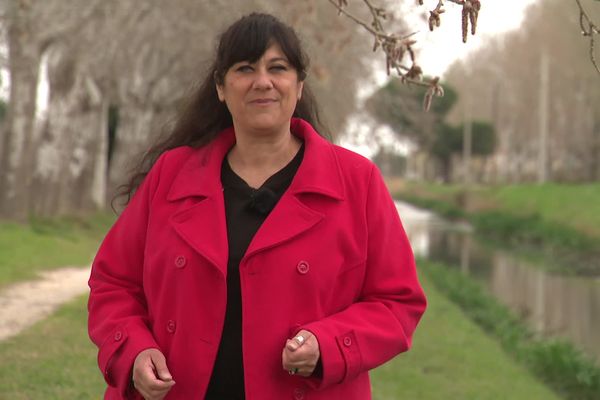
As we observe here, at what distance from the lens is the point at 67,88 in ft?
75.0

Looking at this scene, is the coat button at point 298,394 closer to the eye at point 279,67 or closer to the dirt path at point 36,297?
the eye at point 279,67

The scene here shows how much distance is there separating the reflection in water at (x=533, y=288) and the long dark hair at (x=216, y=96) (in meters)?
9.78

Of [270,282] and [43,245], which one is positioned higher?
[270,282]

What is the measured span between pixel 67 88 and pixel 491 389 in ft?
52.7

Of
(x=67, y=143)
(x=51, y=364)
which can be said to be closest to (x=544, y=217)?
(x=67, y=143)

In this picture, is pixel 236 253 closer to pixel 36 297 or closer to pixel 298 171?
pixel 298 171

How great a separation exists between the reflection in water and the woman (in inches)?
389

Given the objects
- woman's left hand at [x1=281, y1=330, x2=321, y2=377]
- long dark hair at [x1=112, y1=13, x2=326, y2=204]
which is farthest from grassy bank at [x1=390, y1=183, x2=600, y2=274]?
woman's left hand at [x1=281, y1=330, x2=321, y2=377]

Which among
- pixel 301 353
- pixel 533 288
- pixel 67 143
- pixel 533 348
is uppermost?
pixel 301 353

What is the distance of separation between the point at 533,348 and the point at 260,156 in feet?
30.8

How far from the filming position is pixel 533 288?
66.1 ft

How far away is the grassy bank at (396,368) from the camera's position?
7.20 metres

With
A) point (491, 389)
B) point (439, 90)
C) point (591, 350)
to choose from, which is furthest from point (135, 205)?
point (591, 350)

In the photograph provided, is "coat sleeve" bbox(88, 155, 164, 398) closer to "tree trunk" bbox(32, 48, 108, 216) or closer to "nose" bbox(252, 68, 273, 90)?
"nose" bbox(252, 68, 273, 90)
